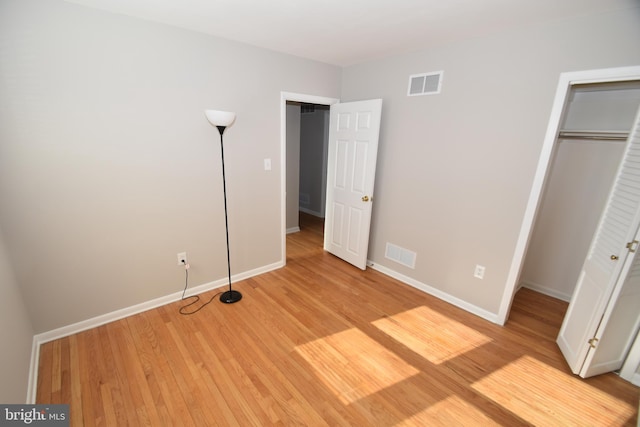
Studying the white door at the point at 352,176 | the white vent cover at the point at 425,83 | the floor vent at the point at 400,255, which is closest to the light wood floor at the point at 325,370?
the floor vent at the point at 400,255

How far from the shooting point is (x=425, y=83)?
8.67ft

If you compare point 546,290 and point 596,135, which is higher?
point 596,135

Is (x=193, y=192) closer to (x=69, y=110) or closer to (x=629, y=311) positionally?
(x=69, y=110)

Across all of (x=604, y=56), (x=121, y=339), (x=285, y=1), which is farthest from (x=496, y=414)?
(x=285, y=1)

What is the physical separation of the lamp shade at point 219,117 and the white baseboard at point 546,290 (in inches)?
146

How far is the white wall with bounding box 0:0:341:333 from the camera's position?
70.4 inches

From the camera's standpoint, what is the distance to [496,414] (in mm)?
1635

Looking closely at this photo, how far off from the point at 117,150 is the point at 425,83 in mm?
2828

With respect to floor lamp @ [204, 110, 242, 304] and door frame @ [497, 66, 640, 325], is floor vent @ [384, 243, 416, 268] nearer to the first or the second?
door frame @ [497, 66, 640, 325]

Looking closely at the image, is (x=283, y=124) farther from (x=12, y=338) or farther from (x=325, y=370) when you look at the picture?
(x=12, y=338)

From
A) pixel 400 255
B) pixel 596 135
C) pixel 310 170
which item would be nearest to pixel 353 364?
pixel 400 255

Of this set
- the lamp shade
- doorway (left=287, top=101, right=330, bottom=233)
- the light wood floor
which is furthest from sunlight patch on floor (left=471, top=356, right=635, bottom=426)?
doorway (left=287, top=101, right=330, bottom=233)

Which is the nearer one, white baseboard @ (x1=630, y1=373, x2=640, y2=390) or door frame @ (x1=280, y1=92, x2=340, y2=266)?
white baseboard @ (x1=630, y1=373, x2=640, y2=390)

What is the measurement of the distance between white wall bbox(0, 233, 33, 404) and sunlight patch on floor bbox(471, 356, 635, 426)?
106 inches
